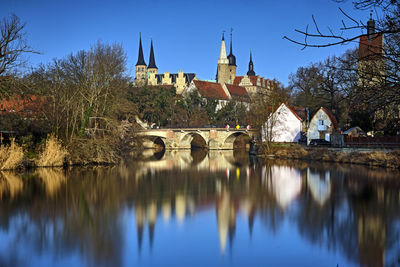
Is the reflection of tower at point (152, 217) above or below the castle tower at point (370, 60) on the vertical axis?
below

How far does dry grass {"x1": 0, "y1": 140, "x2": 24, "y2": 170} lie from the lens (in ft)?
67.9

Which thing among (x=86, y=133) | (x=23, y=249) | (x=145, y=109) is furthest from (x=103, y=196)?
(x=145, y=109)

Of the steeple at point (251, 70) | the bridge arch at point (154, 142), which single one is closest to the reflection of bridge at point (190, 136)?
the bridge arch at point (154, 142)

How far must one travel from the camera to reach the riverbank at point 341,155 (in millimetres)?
24859

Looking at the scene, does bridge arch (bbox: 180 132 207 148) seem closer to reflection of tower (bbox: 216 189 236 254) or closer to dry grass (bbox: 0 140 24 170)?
dry grass (bbox: 0 140 24 170)

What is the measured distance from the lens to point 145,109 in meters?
53.5

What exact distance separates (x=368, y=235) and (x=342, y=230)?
71 centimetres

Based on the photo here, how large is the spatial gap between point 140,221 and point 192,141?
44510 millimetres

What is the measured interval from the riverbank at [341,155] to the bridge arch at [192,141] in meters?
16.8

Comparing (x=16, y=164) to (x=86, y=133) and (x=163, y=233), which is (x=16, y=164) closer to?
(x=86, y=133)

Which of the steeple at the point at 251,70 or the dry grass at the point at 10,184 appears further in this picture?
the steeple at the point at 251,70

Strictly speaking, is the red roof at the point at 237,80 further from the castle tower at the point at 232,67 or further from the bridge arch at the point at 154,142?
the bridge arch at the point at 154,142

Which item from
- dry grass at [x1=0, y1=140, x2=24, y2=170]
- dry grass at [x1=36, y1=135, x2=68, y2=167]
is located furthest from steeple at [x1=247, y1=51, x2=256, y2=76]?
dry grass at [x1=0, y1=140, x2=24, y2=170]

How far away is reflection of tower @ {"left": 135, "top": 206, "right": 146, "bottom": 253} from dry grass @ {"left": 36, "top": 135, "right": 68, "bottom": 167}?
10341 mm
